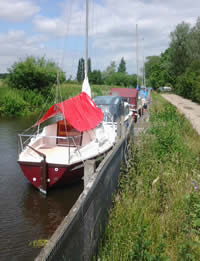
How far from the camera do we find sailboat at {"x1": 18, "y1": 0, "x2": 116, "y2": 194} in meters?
8.79

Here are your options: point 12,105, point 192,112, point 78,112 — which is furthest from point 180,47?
point 78,112

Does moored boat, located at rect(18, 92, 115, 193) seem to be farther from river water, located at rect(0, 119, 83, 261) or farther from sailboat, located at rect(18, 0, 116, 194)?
river water, located at rect(0, 119, 83, 261)

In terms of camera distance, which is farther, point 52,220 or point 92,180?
point 52,220

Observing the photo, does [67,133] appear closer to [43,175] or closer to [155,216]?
[43,175]

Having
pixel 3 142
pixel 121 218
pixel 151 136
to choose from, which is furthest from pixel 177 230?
pixel 3 142

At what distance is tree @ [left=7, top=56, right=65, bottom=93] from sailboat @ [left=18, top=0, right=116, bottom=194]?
77.2 feet

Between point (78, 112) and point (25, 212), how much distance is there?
12.8 ft

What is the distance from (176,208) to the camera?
4.81m

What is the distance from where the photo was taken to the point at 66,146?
10.7 metres

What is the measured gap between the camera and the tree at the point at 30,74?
34.2m

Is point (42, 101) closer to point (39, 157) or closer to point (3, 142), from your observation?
point (3, 142)

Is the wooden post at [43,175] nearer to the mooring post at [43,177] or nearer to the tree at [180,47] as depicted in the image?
the mooring post at [43,177]

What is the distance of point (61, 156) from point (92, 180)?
5679mm

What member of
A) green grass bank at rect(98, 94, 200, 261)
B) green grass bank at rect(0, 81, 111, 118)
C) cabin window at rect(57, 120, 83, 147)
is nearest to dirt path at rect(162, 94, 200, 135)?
cabin window at rect(57, 120, 83, 147)
